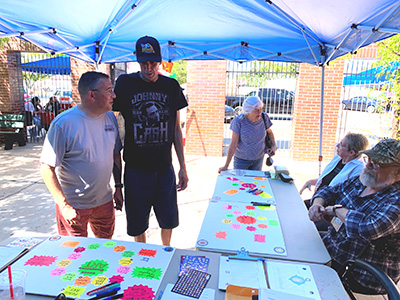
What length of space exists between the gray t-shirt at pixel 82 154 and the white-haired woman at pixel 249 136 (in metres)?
1.71

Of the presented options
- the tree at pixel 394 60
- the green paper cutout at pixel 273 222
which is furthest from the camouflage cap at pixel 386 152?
the tree at pixel 394 60

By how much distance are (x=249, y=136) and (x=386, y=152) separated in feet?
6.29

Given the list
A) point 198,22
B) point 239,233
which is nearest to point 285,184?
point 239,233

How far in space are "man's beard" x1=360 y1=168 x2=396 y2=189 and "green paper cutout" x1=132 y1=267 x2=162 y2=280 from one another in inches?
56.5

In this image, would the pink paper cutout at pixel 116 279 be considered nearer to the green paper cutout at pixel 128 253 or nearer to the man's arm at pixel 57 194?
the green paper cutout at pixel 128 253

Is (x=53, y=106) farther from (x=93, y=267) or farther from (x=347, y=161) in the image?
(x=93, y=267)

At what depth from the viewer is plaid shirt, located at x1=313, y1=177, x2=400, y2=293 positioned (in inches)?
67.7

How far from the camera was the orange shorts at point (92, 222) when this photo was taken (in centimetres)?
219

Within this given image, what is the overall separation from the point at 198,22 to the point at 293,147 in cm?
483

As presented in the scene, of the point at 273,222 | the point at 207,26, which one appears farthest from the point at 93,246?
the point at 207,26

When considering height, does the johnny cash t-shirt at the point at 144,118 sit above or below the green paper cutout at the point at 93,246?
above

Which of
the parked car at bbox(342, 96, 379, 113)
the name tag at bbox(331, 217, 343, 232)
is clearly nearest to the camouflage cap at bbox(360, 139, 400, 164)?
the name tag at bbox(331, 217, 343, 232)

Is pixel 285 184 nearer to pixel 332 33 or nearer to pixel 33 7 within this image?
pixel 332 33

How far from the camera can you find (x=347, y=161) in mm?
2664
